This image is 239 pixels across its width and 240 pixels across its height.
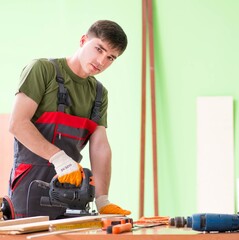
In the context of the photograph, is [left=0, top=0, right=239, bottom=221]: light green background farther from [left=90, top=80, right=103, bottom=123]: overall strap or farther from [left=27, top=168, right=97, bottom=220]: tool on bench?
[left=27, top=168, right=97, bottom=220]: tool on bench

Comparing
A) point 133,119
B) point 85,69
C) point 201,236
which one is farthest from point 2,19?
point 201,236

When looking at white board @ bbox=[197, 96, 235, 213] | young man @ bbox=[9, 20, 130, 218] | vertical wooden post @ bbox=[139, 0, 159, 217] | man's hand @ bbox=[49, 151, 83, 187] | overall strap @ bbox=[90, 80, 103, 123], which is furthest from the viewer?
vertical wooden post @ bbox=[139, 0, 159, 217]

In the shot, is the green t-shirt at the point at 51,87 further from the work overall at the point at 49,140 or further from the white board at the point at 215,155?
Answer: the white board at the point at 215,155

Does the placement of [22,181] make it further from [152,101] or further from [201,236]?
[152,101]

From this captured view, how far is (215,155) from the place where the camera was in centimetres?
483

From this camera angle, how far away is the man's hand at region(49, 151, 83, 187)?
9.03ft

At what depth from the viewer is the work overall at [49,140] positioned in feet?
10.2

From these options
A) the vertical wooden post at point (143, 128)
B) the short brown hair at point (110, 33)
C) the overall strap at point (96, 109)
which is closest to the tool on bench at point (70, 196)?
the overall strap at point (96, 109)

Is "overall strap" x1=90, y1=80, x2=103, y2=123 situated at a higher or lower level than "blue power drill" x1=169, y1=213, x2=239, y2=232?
higher

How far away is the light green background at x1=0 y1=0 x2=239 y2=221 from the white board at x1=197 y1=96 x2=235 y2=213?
0.06 meters

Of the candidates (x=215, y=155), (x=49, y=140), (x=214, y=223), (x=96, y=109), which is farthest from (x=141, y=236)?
(x=215, y=155)

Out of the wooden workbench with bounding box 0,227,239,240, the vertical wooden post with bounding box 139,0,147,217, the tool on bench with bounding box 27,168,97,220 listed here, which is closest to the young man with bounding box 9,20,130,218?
the tool on bench with bounding box 27,168,97,220

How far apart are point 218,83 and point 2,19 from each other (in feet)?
5.96

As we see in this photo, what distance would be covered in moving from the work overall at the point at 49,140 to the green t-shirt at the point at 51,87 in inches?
1.2
